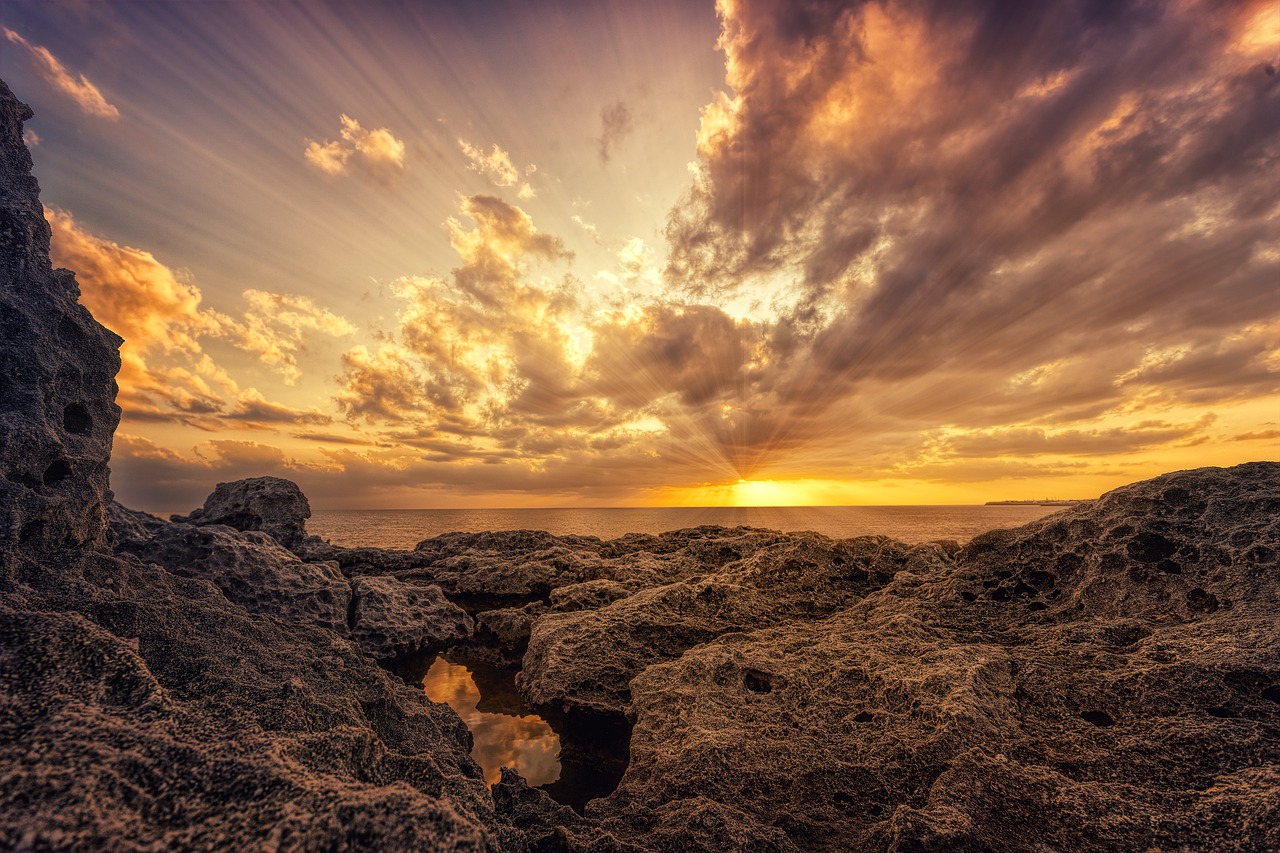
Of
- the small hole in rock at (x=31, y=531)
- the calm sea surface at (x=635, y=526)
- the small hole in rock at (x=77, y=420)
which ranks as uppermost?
the small hole in rock at (x=77, y=420)

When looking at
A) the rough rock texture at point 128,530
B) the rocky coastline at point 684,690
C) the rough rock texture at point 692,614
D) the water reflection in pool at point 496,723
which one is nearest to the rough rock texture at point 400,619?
the water reflection in pool at point 496,723

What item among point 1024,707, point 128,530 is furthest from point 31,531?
point 1024,707

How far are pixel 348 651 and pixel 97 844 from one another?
14.6ft

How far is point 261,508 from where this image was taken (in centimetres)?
1762

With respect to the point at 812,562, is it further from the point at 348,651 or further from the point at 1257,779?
the point at 348,651

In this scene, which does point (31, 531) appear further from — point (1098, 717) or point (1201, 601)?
point (1201, 601)

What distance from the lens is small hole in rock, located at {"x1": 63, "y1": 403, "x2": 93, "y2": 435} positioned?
20.7 ft

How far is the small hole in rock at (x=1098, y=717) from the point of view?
4.55 m

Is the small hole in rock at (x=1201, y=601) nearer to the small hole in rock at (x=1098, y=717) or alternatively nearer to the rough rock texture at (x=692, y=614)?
the small hole in rock at (x=1098, y=717)

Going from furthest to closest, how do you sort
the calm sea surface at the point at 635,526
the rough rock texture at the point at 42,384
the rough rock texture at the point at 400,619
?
1. the calm sea surface at the point at 635,526
2. the rough rock texture at the point at 400,619
3. the rough rock texture at the point at 42,384

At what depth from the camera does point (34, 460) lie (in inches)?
213

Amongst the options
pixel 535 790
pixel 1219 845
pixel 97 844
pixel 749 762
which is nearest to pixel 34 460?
pixel 97 844

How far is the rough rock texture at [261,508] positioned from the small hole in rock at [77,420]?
1241 cm

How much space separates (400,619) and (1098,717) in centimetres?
1134
